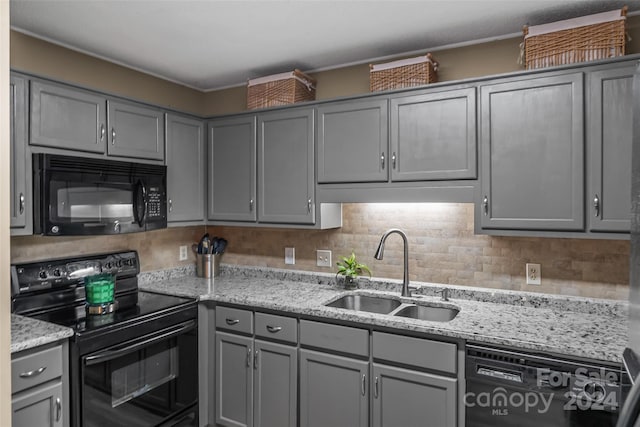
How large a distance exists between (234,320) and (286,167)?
1.05 m

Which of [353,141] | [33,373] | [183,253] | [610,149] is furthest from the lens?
[183,253]

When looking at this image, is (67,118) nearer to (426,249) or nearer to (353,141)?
(353,141)

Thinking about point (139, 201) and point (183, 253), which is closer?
point (139, 201)

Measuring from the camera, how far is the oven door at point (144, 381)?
1.97 metres

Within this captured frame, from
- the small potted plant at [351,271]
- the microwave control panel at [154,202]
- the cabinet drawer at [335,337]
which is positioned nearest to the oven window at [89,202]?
the microwave control panel at [154,202]

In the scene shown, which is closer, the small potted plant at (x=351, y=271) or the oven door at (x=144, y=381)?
the oven door at (x=144, y=381)

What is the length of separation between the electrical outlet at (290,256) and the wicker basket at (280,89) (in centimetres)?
109

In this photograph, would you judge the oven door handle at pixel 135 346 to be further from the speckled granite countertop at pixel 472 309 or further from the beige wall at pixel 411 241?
the beige wall at pixel 411 241

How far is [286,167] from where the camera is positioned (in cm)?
276

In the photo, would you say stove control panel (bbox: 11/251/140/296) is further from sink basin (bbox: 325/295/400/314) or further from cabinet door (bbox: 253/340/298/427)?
sink basin (bbox: 325/295/400/314)

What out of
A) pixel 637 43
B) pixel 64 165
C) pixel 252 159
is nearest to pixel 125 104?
pixel 64 165

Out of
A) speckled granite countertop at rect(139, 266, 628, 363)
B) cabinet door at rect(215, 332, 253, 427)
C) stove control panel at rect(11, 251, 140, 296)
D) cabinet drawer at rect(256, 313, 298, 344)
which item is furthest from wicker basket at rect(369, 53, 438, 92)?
stove control panel at rect(11, 251, 140, 296)

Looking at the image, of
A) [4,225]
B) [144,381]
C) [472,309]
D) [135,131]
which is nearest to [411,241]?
[472,309]

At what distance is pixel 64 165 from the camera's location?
2150 mm
